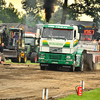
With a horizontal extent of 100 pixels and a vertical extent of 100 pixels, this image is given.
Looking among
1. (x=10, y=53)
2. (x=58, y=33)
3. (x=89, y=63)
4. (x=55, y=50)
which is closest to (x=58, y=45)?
(x=55, y=50)

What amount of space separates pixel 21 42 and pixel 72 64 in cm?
1099

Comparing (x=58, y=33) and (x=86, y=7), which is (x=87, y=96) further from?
(x=86, y=7)

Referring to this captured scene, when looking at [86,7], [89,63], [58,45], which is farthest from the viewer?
[86,7]

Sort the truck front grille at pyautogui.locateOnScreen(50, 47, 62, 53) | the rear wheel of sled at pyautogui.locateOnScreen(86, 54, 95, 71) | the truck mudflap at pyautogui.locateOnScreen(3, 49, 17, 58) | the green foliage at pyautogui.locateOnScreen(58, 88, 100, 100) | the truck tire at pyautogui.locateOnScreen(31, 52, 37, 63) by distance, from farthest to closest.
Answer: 1. the truck tire at pyautogui.locateOnScreen(31, 52, 37, 63)
2. the truck mudflap at pyautogui.locateOnScreen(3, 49, 17, 58)
3. the rear wheel of sled at pyautogui.locateOnScreen(86, 54, 95, 71)
4. the truck front grille at pyautogui.locateOnScreen(50, 47, 62, 53)
5. the green foliage at pyautogui.locateOnScreen(58, 88, 100, 100)

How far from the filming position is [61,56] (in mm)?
22719

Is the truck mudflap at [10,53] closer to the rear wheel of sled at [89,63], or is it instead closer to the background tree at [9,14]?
the rear wheel of sled at [89,63]

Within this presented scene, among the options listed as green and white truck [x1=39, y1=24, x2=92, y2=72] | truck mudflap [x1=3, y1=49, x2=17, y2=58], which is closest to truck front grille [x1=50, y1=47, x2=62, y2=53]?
green and white truck [x1=39, y1=24, x2=92, y2=72]

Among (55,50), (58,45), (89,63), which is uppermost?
(58,45)

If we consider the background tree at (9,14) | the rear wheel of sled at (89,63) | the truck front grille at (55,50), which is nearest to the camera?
the truck front grille at (55,50)

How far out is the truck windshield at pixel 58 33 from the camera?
73.3ft

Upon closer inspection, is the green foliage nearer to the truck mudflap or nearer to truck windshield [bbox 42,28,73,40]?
truck windshield [bbox 42,28,73,40]

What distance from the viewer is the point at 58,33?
2248 cm

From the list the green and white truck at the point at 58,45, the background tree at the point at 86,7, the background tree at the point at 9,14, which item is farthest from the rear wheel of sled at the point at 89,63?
the background tree at the point at 9,14

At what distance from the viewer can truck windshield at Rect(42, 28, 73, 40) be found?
73.3ft
